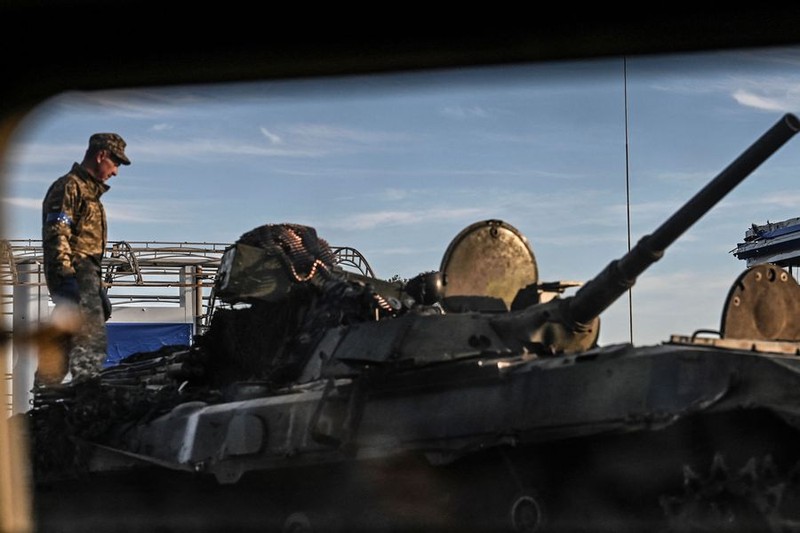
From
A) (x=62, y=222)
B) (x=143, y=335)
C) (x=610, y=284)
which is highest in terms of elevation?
(x=62, y=222)

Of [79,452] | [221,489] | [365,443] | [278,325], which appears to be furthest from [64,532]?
[365,443]

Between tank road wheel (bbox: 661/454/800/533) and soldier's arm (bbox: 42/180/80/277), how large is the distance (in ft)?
17.3

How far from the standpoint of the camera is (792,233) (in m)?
10.7

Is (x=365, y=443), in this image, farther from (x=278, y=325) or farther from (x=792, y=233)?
(x=792, y=233)

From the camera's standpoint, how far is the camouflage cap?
977 centimetres

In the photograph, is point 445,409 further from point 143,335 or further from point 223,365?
point 143,335

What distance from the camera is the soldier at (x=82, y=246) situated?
9789mm

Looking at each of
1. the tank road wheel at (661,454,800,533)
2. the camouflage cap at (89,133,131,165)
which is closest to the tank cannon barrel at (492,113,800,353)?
the tank road wheel at (661,454,800,533)

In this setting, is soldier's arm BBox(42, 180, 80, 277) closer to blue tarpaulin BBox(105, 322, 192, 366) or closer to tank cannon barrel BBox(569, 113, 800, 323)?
tank cannon barrel BBox(569, 113, 800, 323)

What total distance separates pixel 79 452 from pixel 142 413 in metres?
0.58

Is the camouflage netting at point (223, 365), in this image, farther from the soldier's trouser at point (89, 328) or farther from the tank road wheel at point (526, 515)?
the tank road wheel at point (526, 515)

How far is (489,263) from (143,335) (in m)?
9.93

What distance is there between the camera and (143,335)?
19016 millimetres

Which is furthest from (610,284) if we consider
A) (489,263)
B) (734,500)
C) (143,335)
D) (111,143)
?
(143,335)
